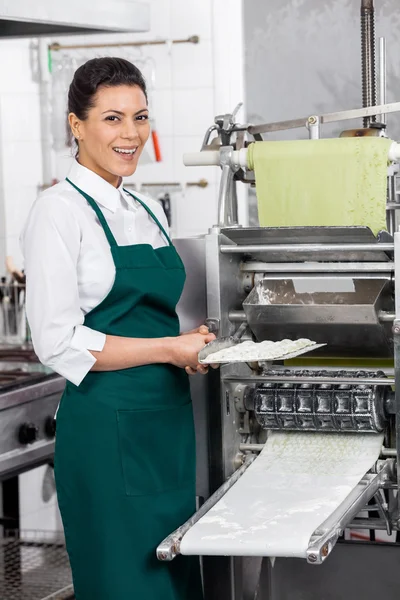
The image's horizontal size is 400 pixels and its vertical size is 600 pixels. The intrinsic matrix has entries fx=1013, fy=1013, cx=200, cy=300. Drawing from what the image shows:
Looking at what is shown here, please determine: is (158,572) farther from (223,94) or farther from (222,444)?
(223,94)

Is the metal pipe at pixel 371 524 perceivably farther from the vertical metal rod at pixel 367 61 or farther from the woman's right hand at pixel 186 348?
the vertical metal rod at pixel 367 61

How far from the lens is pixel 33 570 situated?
3.44 metres

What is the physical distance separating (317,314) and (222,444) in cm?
40

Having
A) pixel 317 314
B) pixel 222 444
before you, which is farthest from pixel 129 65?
pixel 222 444

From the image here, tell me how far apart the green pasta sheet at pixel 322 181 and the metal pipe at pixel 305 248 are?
4.6 inches

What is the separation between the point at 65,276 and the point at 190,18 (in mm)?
2289

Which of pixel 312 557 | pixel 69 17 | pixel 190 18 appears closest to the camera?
pixel 312 557

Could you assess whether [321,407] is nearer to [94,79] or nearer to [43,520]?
[94,79]

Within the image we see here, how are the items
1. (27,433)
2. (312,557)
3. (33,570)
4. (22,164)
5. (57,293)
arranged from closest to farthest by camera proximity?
(312,557)
(57,293)
(27,433)
(33,570)
(22,164)

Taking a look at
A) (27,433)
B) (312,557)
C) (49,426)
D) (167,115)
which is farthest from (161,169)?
(312,557)

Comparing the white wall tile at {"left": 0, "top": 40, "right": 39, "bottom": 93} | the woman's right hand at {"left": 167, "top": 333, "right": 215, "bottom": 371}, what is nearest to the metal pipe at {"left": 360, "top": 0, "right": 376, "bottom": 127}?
the woman's right hand at {"left": 167, "top": 333, "right": 215, "bottom": 371}

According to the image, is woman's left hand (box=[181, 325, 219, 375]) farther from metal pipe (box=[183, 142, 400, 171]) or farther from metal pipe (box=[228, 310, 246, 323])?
metal pipe (box=[183, 142, 400, 171])

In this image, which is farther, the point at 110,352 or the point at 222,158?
the point at 222,158

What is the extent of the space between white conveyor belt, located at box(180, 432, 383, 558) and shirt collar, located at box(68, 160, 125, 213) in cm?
67
